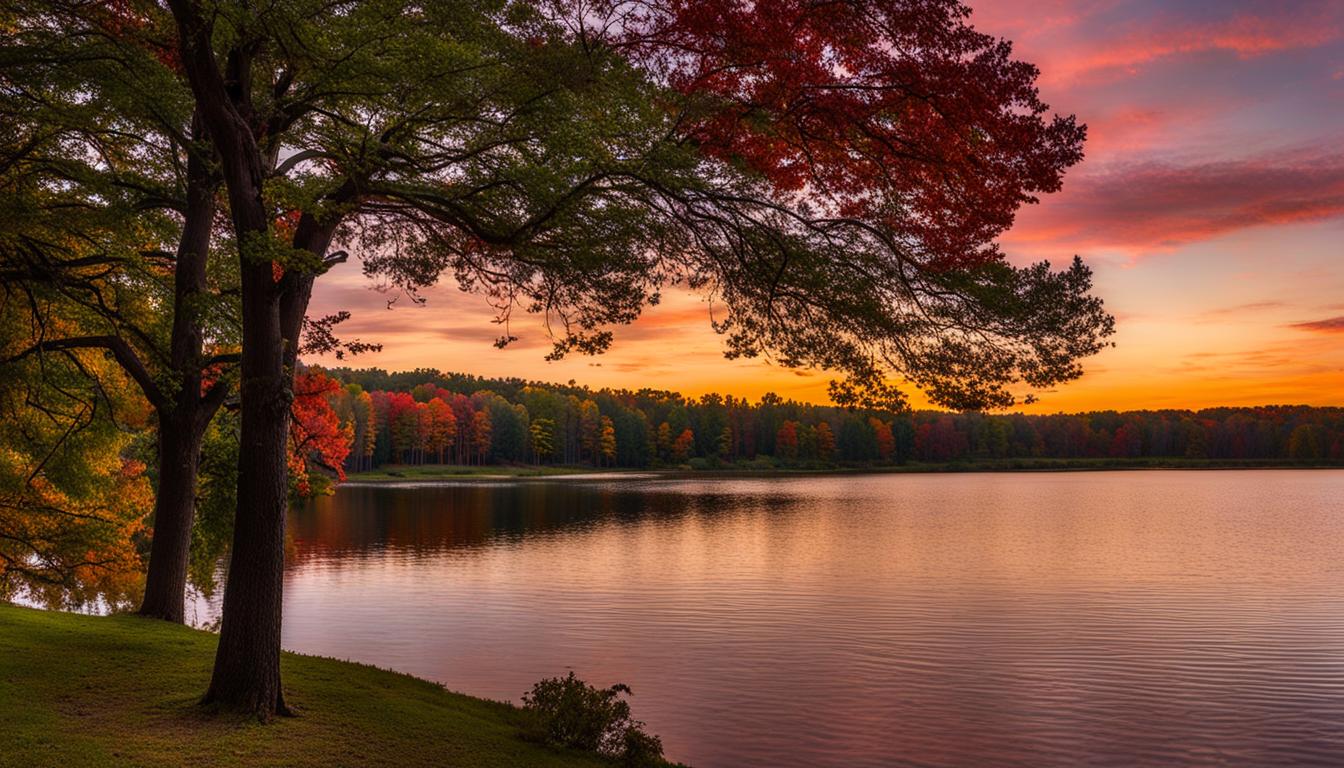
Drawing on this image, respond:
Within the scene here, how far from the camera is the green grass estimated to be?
8672 millimetres

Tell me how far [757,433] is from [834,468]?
18.1 meters

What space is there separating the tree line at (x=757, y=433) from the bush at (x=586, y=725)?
134 meters

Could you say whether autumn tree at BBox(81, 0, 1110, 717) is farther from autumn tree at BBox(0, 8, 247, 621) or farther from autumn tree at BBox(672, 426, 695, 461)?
autumn tree at BBox(672, 426, 695, 461)

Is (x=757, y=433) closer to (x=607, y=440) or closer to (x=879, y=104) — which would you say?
(x=607, y=440)

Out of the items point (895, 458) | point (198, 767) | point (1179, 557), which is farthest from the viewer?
point (895, 458)

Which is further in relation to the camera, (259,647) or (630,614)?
(630,614)

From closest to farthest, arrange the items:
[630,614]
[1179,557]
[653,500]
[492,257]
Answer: [492,257], [630,614], [1179,557], [653,500]

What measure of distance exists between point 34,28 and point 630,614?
21.6 meters

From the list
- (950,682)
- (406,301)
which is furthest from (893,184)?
(950,682)

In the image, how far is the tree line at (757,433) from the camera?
151m

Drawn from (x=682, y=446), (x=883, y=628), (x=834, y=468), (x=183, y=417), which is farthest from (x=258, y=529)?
(x=834, y=468)

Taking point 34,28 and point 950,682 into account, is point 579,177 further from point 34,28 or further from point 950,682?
point 950,682

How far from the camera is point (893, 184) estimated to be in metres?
11.6

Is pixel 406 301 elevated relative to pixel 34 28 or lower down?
lower down
